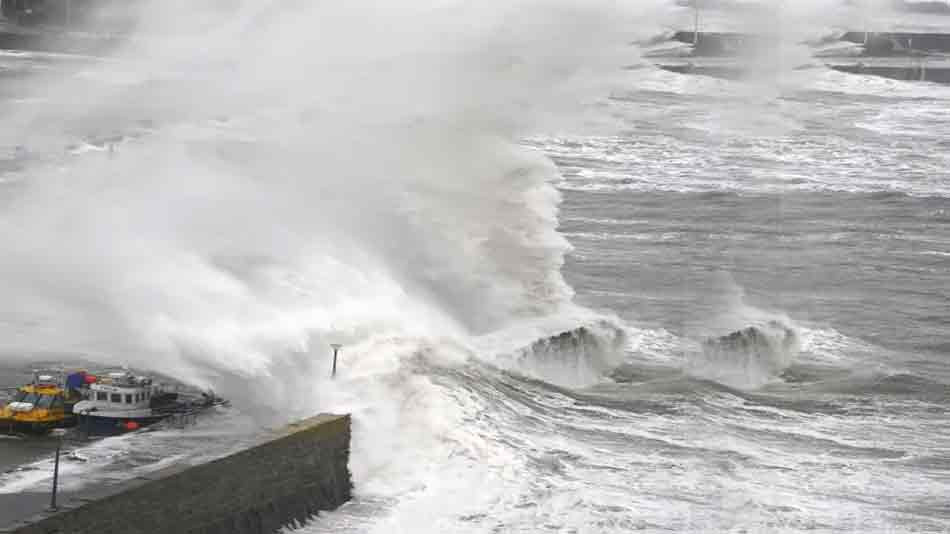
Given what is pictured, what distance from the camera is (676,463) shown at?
22.0 m

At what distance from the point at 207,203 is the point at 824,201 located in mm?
Result: 15855

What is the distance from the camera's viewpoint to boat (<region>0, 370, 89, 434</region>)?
18.5m

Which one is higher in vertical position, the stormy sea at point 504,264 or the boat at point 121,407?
the boat at point 121,407

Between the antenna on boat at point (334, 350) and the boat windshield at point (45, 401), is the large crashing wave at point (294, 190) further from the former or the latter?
the boat windshield at point (45, 401)

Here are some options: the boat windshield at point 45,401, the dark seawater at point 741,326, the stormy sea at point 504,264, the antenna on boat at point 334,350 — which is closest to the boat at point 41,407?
the boat windshield at point 45,401

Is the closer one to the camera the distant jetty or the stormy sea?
the stormy sea

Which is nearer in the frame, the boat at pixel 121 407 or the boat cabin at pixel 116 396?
the boat at pixel 121 407

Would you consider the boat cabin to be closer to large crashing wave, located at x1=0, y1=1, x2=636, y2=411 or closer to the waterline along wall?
the waterline along wall

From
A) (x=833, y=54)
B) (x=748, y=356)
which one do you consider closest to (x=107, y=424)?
(x=748, y=356)

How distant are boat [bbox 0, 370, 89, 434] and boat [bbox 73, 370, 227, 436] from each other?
0.54ft

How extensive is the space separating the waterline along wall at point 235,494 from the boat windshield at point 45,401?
211 centimetres

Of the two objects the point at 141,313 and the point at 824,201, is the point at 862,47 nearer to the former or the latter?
the point at 824,201

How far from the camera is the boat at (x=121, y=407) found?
1892cm

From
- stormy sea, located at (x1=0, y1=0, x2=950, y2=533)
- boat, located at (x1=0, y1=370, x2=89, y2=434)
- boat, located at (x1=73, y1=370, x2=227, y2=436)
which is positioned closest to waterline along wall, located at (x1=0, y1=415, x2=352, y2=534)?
stormy sea, located at (x1=0, y1=0, x2=950, y2=533)
